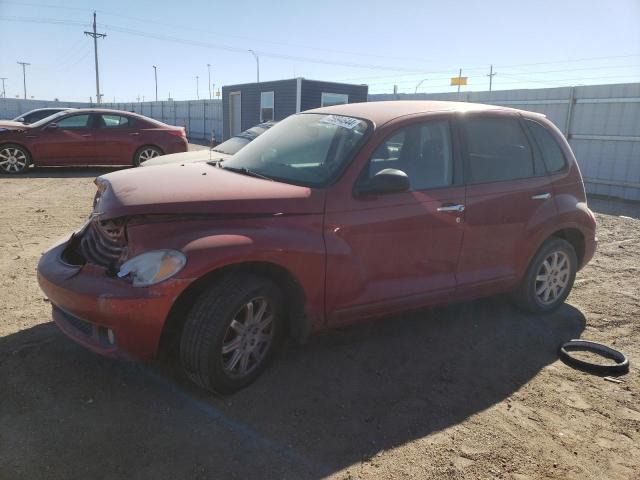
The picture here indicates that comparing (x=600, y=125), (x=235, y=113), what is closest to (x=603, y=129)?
(x=600, y=125)

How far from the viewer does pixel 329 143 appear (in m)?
3.86

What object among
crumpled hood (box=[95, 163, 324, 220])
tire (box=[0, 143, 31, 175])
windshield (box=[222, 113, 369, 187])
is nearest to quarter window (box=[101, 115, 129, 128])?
tire (box=[0, 143, 31, 175])

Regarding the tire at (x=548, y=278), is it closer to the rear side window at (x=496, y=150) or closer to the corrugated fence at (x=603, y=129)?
the rear side window at (x=496, y=150)

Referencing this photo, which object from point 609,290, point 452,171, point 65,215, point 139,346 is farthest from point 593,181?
point 139,346

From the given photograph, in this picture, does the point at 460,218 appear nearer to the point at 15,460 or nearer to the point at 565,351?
the point at 565,351

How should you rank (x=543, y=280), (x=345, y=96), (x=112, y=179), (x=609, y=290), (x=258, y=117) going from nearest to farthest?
(x=112, y=179)
(x=543, y=280)
(x=609, y=290)
(x=345, y=96)
(x=258, y=117)

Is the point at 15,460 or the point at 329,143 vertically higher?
the point at 329,143

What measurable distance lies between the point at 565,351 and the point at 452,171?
64.8 inches

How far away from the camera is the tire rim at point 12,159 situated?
12.0m

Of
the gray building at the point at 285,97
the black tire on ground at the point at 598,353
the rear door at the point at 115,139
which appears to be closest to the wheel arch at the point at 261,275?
the black tire on ground at the point at 598,353

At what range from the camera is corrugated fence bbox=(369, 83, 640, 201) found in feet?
39.3

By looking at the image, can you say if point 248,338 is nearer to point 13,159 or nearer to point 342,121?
point 342,121

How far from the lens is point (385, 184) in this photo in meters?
3.50

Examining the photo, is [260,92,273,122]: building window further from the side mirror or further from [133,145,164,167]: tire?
the side mirror
